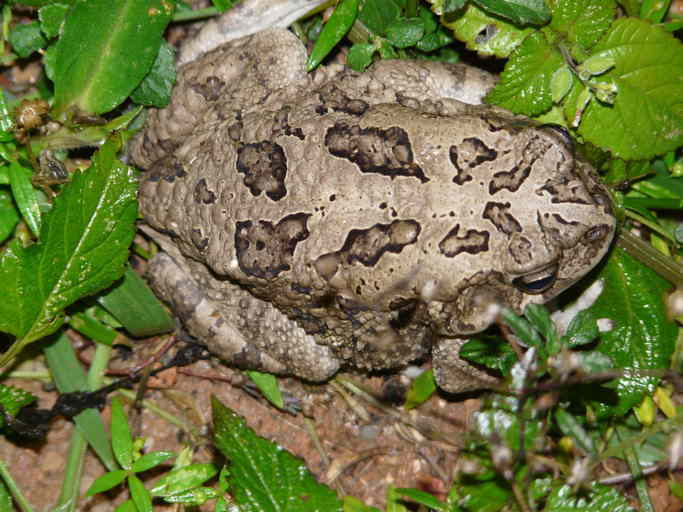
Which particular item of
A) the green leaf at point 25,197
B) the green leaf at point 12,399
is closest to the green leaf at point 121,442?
the green leaf at point 12,399

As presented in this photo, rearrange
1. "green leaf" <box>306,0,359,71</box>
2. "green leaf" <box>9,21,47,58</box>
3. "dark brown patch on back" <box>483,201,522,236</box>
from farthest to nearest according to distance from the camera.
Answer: "green leaf" <box>9,21,47,58</box>, "green leaf" <box>306,0,359,71</box>, "dark brown patch on back" <box>483,201,522,236</box>

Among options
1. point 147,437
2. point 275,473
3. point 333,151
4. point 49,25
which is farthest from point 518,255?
point 49,25

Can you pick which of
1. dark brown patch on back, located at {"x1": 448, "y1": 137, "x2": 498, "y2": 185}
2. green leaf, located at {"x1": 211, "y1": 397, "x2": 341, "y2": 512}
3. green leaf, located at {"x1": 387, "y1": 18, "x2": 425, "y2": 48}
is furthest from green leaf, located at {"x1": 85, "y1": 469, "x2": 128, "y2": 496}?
green leaf, located at {"x1": 387, "y1": 18, "x2": 425, "y2": 48}

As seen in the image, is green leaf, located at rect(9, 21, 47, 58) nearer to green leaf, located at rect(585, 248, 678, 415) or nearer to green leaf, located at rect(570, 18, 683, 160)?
green leaf, located at rect(570, 18, 683, 160)

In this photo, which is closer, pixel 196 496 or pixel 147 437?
pixel 196 496

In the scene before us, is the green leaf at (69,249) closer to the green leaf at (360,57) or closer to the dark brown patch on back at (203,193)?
the dark brown patch on back at (203,193)

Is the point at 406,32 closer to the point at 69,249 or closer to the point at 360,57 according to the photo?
the point at 360,57

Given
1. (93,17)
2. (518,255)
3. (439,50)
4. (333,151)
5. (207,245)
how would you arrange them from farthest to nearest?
(439,50) < (93,17) < (207,245) < (333,151) < (518,255)

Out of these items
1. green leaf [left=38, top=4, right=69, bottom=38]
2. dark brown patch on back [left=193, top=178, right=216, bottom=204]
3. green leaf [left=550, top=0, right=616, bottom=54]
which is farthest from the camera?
green leaf [left=38, top=4, right=69, bottom=38]

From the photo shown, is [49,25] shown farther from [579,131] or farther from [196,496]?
[579,131]
